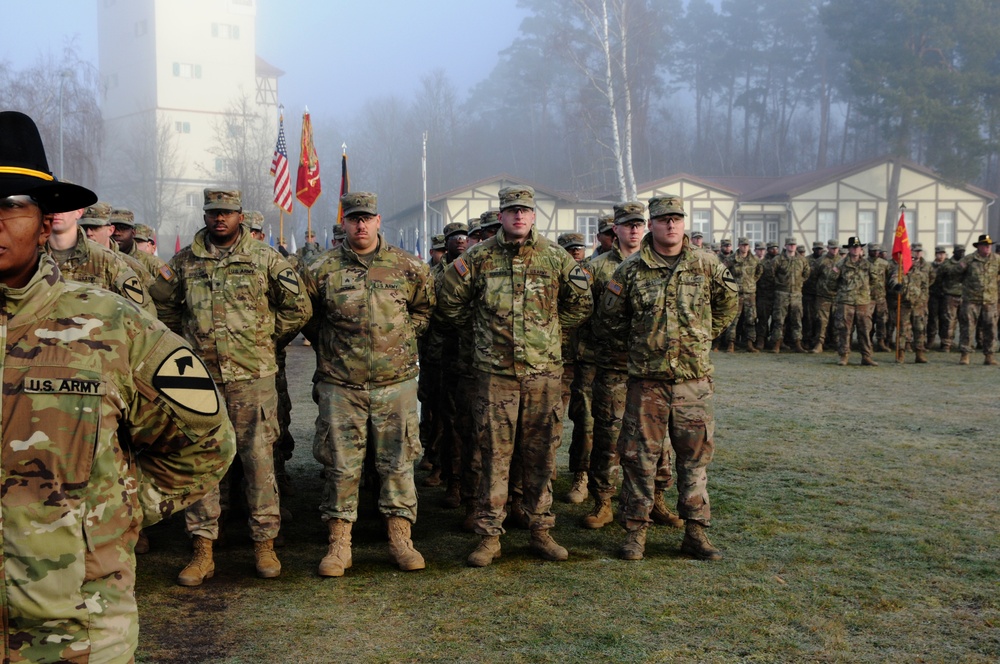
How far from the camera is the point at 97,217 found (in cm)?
746

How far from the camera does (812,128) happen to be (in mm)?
74500

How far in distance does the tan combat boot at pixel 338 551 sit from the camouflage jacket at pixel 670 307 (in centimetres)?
210

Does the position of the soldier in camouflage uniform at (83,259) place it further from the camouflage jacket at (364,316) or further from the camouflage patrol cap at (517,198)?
the camouflage patrol cap at (517,198)

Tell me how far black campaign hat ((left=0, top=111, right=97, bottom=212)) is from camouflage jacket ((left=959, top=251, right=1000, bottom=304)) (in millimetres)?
16553

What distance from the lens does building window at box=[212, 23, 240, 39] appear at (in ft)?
230

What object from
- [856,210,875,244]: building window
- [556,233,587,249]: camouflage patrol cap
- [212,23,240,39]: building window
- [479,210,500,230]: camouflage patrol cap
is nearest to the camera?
[479,210,500,230]: camouflage patrol cap

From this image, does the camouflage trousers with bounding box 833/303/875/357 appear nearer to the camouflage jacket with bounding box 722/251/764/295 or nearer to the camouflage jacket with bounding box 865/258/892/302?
the camouflage jacket with bounding box 865/258/892/302

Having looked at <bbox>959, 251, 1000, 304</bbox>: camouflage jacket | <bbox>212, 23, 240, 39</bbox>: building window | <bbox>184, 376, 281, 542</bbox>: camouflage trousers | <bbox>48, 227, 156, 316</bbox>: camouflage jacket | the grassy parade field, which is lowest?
the grassy parade field

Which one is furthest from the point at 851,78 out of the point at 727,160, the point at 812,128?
the point at 812,128

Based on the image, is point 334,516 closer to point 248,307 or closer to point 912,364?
point 248,307

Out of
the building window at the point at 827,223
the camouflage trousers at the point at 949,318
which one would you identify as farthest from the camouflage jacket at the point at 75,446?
the building window at the point at 827,223

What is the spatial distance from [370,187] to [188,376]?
82.9 m

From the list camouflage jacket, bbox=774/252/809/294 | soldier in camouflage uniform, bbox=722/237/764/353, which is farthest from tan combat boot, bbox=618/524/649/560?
camouflage jacket, bbox=774/252/809/294

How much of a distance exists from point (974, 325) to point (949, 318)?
101 centimetres
